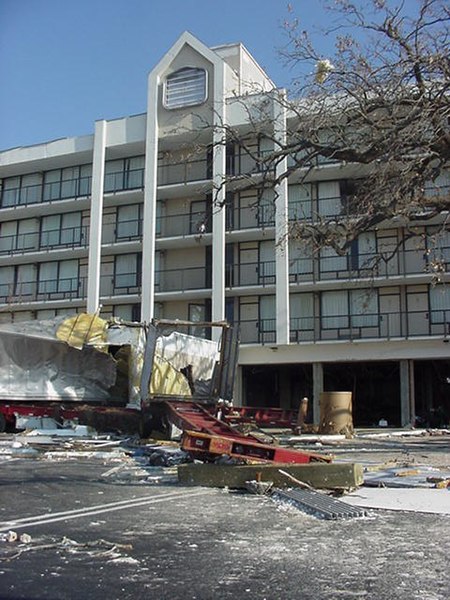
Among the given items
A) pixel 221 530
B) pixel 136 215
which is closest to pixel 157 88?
pixel 136 215

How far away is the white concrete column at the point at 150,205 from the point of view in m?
38.2

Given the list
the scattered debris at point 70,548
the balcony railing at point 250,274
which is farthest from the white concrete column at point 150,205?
the scattered debris at point 70,548

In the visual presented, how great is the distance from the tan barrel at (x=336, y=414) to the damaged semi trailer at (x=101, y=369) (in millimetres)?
3938

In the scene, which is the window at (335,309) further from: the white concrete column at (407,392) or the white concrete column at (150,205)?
the white concrete column at (150,205)

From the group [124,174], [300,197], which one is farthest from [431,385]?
[124,174]

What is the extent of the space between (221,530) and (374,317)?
29810mm

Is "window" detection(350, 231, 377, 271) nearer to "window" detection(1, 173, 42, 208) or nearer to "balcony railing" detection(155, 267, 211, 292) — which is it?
"balcony railing" detection(155, 267, 211, 292)

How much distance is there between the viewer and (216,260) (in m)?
37.2

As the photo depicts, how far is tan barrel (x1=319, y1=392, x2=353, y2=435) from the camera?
890 inches

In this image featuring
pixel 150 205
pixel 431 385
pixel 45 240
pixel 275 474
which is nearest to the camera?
pixel 275 474

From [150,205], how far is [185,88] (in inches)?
290

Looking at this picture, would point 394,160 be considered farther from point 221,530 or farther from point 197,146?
point 221,530

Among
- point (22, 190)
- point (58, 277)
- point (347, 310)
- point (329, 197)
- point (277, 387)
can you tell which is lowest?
point (277, 387)

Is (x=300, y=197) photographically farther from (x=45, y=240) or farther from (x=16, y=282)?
(x=16, y=282)
